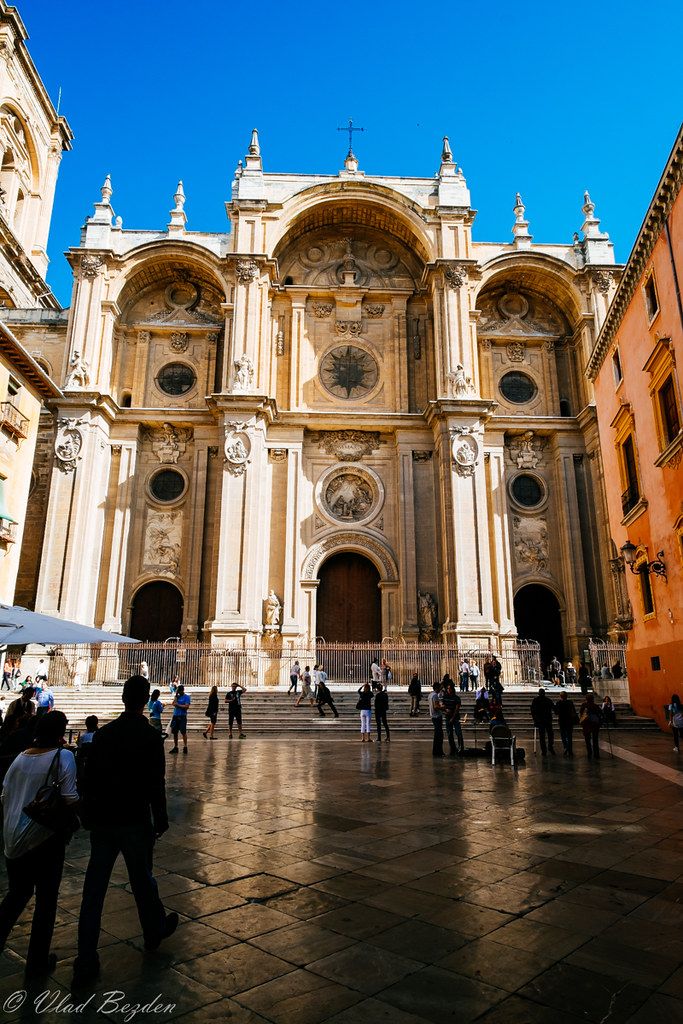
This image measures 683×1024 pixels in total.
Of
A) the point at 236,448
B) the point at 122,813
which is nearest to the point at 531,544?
the point at 236,448

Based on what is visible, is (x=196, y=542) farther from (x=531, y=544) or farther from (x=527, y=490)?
(x=527, y=490)

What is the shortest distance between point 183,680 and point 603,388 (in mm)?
17424

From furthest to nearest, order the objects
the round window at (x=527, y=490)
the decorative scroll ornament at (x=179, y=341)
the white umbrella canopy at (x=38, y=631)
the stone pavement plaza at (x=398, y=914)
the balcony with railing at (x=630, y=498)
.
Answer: the decorative scroll ornament at (x=179, y=341)
the round window at (x=527, y=490)
the balcony with railing at (x=630, y=498)
the white umbrella canopy at (x=38, y=631)
the stone pavement plaza at (x=398, y=914)

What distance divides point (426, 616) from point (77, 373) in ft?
55.8

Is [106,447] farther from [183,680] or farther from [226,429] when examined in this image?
[183,680]

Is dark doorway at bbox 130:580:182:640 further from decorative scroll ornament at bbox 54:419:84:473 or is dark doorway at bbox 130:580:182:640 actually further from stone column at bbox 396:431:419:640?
stone column at bbox 396:431:419:640

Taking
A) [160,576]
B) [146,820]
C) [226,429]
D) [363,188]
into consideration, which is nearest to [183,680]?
[160,576]

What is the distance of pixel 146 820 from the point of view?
384cm

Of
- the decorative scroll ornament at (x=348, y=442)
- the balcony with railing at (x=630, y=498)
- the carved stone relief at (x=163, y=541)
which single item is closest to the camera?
the balcony with railing at (x=630, y=498)

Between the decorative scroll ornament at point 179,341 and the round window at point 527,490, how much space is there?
1600 cm

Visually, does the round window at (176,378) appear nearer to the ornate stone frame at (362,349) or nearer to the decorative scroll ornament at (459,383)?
the ornate stone frame at (362,349)

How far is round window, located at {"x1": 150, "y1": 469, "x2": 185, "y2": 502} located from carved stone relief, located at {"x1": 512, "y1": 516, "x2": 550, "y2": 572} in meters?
14.5

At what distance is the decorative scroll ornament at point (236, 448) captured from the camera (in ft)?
83.6

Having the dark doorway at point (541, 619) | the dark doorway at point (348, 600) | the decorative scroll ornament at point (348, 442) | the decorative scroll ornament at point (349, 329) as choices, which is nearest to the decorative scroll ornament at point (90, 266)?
the decorative scroll ornament at point (349, 329)
